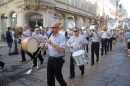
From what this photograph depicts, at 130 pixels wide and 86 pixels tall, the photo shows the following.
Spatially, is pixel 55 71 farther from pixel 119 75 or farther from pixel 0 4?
pixel 0 4

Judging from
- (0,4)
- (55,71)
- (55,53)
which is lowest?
(55,71)

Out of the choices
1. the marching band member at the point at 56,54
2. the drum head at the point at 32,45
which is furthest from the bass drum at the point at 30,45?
the marching band member at the point at 56,54

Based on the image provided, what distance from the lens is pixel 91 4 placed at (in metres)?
39.4

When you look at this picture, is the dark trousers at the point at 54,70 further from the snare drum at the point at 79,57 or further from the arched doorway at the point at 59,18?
the arched doorway at the point at 59,18

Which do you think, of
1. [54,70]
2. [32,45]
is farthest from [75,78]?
[32,45]

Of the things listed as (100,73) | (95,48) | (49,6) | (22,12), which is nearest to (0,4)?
(22,12)

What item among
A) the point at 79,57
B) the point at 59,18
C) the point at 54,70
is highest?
the point at 59,18

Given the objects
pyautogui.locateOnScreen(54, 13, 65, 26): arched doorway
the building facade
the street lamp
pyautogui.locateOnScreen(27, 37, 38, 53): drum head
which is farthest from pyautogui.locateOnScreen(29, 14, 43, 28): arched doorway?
pyautogui.locateOnScreen(27, 37, 38, 53): drum head

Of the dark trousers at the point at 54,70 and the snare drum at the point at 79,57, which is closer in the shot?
the dark trousers at the point at 54,70

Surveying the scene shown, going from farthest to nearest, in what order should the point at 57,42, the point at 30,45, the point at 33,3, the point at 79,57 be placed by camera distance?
1. the point at 33,3
2. the point at 30,45
3. the point at 79,57
4. the point at 57,42

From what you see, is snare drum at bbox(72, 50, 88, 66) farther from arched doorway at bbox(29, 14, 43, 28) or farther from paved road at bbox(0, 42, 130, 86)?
arched doorway at bbox(29, 14, 43, 28)

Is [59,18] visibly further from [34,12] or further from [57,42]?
[57,42]

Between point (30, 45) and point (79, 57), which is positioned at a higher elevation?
point (30, 45)

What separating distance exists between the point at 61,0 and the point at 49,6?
14.6 feet
